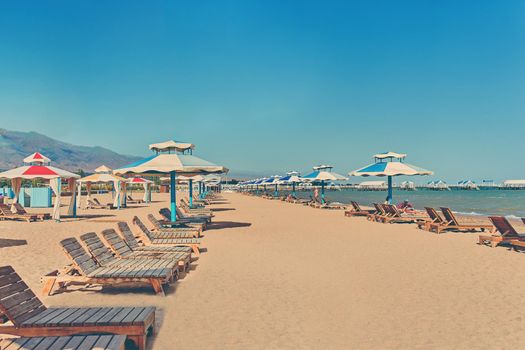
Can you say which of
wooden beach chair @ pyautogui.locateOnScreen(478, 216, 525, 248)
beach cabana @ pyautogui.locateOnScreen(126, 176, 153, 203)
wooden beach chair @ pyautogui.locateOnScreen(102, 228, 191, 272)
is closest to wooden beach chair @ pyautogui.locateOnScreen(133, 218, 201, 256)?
wooden beach chair @ pyautogui.locateOnScreen(102, 228, 191, 272)

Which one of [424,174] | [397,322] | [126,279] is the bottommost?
[397,322]

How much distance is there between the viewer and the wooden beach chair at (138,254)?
258 inches

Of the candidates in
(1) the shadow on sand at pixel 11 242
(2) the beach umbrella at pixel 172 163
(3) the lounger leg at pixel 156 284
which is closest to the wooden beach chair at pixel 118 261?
(3) the lounger leg at pixel 156 284

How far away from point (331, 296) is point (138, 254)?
3.33 meters

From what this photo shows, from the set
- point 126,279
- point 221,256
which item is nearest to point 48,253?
point 221,256

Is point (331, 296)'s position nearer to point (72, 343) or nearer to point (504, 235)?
point (72, 343)

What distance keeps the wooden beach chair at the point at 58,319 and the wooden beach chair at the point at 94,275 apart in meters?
1.42

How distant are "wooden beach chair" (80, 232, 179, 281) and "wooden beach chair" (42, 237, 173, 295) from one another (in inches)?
4.0

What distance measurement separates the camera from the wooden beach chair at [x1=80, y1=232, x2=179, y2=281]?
18.9 feet

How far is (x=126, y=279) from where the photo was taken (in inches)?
204

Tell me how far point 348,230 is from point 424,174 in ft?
15.9

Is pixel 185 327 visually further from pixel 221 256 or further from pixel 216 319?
pixel 221 256

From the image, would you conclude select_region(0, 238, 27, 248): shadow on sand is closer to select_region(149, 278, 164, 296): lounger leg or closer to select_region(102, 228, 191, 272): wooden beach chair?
select_region(102, 228, 191, 272): wooden beach chair

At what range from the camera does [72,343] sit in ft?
10.1
